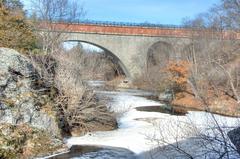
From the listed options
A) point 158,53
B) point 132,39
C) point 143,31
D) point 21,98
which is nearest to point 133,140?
point 21,98

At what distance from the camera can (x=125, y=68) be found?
5975 centimetres

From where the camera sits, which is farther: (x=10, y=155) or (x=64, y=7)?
(x=64, y=7)

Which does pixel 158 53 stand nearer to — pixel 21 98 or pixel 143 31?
pixel 143 31

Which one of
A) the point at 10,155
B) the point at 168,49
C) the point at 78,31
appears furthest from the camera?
the point at 168,49

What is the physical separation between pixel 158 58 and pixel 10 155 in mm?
42345

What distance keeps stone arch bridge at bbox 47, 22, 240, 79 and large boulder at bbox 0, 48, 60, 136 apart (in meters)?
36.5

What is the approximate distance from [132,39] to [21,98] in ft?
138

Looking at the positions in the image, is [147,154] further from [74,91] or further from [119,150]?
[74,91]

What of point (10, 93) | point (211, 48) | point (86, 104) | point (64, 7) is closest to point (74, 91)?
point (86, 104)

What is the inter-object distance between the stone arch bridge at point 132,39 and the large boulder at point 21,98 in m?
36.5

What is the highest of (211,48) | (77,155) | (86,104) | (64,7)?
(64,7)

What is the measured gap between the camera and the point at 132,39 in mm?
58656

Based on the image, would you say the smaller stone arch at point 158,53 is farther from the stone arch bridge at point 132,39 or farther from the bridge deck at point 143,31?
the bridge deck at point 143,31

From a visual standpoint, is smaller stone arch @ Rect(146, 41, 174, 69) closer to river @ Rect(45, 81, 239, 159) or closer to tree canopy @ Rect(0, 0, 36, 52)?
river @ Rect(45, 81, 239, 159)
